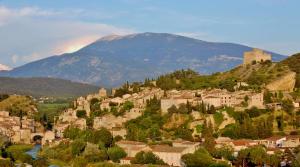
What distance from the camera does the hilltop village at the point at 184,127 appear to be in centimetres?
4388

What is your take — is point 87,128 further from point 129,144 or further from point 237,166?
point 237,166

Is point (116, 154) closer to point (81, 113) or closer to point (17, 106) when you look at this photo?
point (81, 113)

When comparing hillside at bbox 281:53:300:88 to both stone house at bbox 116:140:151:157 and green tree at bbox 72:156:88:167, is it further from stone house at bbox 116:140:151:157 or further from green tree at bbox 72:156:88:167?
green tree at bbox 72:156:88:167

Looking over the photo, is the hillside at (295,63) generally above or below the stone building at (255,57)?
below

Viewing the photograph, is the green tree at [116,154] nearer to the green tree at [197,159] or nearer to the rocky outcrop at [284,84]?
the green tree at [197,159]

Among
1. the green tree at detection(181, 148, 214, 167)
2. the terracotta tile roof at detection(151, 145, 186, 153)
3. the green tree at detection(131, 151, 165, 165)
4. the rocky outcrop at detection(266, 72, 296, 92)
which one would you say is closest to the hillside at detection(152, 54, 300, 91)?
the rocky outcrop at detection(266, 72, 296, 92)

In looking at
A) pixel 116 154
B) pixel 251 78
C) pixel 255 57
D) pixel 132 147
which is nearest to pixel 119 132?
pixel 132 147

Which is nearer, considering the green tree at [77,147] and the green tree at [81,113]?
the green tree at [77,147]

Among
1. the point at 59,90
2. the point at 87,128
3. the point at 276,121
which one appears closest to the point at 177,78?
the point at 87,128

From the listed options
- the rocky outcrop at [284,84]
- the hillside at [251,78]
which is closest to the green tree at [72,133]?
the hillside at [251,78]

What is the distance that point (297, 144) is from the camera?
148 ft

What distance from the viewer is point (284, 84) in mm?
63750

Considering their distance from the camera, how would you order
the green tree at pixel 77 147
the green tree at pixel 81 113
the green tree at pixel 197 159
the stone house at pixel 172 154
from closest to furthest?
the green tree at pixel 197 159
the stone house at pixel 172 154
the green tree at pixel 77 147
the green tree at pixel 81 113

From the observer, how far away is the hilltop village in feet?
144
